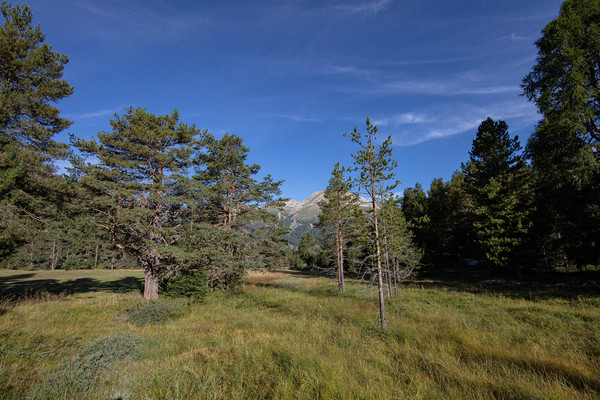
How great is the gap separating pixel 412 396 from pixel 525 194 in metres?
29.0

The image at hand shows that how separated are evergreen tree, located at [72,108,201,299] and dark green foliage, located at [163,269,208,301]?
938 mm

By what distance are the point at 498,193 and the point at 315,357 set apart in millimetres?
26459

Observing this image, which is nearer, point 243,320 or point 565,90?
point 243,320

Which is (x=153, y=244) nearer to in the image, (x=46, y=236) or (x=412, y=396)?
(x=46, y=236)

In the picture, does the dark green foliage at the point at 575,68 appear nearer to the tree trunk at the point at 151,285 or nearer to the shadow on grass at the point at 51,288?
the tree trunk at the point at 151,285

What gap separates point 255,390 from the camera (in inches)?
168

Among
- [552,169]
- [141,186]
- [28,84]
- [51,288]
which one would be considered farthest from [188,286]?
[552,169]

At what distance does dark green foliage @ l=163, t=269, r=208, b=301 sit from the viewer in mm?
15430

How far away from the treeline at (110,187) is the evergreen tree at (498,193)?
22.2 meters

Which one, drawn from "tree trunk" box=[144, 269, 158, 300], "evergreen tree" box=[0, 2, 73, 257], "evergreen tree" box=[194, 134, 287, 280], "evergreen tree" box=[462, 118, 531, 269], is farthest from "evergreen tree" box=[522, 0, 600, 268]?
"evergreen tree" box=[0, 2, 73, 257]

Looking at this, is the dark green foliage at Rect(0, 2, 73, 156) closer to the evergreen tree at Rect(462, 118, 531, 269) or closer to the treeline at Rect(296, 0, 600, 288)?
the treeline at Rect(296, 0, 600, 288)

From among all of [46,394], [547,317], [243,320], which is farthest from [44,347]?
[547,317]

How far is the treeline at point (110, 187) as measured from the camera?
12.4 m

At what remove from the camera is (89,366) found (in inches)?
203
